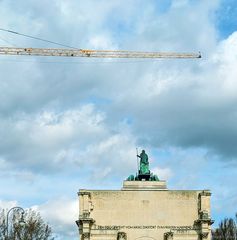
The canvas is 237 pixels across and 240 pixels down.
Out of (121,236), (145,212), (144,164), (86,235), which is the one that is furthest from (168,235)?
(144,164)

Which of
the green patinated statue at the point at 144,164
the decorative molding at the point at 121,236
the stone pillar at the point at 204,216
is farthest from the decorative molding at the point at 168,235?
the green patinated statue at the point at 144,164

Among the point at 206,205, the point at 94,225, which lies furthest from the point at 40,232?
the point at 206,205

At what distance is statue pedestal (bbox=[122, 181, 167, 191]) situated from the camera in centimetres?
11069

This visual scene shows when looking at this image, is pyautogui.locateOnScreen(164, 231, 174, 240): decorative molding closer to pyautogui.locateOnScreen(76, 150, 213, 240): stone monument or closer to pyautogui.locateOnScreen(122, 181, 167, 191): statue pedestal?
pyautogui.locateOnScreen(76, 150, 213, 240): stone monument

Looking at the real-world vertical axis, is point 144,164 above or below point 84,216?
above

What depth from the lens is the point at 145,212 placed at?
109750mm

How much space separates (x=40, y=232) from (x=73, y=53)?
1138 inches

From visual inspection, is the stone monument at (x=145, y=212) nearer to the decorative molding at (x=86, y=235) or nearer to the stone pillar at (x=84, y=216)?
the stone pillar at (x=84, y=216)

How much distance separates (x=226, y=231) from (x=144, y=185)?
27157mm

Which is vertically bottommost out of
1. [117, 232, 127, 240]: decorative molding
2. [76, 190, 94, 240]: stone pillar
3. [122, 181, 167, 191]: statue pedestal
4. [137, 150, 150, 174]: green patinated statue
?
[117, 232, 127, 240]: decorative molding

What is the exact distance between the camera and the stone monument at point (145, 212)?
108 meters

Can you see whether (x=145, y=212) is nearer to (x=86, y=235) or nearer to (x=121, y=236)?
(x=121, y=236)

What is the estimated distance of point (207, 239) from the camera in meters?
106

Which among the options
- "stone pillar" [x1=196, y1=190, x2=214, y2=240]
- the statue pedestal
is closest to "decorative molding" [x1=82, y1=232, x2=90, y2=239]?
the statue pedestal
